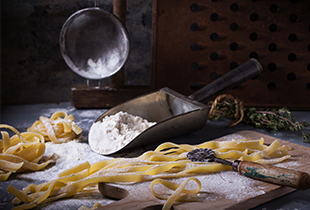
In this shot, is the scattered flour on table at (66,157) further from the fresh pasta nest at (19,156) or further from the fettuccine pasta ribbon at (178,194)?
the fettuccine pasta ribbon at (178,194)

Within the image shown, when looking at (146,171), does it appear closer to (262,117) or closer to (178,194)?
(178,194)

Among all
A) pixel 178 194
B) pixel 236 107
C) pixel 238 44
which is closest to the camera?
pixel 178 194

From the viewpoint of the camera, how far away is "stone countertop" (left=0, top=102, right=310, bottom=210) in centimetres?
85

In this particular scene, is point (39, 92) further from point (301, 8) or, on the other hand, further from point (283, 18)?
point (301, 8)

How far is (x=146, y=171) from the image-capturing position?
941mm

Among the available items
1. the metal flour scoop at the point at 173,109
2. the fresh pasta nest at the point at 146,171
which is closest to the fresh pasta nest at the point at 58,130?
the metal flour scoop at the point at 173,109

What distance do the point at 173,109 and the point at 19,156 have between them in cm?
90

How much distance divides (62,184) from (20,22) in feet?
6.98

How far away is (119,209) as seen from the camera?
725mm

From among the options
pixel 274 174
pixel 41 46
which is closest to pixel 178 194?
pixel 274 174

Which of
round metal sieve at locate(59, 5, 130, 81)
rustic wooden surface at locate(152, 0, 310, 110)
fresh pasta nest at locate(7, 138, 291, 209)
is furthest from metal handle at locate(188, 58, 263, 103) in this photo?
round metal sieve at locate(59, 5, 130, 81)

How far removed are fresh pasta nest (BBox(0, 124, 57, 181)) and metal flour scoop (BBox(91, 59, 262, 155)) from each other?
1.14 ft

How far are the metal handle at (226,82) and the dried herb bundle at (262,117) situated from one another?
3.5 inches

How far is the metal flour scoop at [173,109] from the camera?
1315 millimetres
